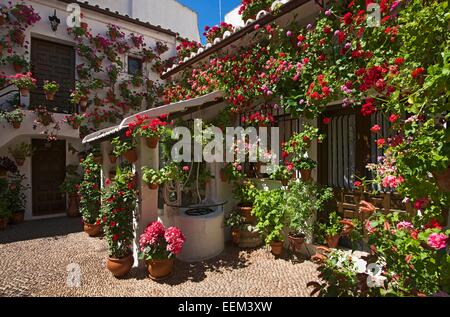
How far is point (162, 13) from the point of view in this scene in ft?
38.7

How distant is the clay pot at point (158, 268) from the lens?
3.99 m

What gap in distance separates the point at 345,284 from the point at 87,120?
372 inches

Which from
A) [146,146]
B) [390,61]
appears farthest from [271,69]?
[146,146]

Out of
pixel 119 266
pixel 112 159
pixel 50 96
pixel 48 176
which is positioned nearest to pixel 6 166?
pixel 48 176

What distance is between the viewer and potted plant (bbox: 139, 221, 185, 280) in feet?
13.1

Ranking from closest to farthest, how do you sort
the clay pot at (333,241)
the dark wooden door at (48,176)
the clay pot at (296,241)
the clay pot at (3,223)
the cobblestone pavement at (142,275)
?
the cobblestone pavement at (142,275) < the clay pot at (333,241) < the clay pot at (296,241) < the clay pot at (3,223) < the dark wooden door at (48,176)

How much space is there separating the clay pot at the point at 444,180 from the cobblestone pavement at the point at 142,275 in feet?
7.27

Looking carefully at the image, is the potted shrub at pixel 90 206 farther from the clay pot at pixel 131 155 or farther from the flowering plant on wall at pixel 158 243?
the flowering plant on wall at pixel 158 243

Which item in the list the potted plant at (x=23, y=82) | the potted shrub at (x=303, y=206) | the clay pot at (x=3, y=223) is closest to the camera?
the potted shrub at (x=303, y=206)

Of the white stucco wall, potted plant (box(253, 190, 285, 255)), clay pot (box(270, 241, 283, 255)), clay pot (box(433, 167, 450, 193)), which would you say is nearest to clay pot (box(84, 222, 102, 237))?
potted plant (box(253, 190, 285, 255))

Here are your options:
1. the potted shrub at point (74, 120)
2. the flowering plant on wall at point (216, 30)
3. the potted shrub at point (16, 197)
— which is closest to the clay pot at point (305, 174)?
the flowering plant on wall at point (216, 30)

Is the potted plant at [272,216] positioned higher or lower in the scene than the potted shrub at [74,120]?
lower

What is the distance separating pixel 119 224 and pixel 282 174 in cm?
315

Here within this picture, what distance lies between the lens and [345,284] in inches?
92.1
